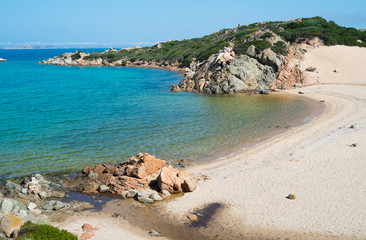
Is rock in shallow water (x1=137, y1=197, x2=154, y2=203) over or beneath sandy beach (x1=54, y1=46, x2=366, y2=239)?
beneath

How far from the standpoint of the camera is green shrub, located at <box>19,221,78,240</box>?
11281mm

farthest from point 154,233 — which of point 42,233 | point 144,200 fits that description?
point 42,233

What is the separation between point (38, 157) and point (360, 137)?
24.9 meters

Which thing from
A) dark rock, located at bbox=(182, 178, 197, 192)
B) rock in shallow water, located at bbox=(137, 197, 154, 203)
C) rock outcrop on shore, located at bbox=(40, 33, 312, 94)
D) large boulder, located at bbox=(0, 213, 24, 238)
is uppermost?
rock outcrop on shore, located at bbox=(40, 33, 312, 94)

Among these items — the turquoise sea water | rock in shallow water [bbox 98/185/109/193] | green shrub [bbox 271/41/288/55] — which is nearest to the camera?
rock in shallow water [bbox 98/185/109/193]

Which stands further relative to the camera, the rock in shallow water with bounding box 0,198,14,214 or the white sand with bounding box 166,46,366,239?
the white sand with bounding box 166,46,366,239

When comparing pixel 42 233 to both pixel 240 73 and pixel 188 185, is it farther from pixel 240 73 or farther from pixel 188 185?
pixel 240 73

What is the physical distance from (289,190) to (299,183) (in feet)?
3.84

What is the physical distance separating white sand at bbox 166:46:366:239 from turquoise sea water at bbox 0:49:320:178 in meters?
3.15

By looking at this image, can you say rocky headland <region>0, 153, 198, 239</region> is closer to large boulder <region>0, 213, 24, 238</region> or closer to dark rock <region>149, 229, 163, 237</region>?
large boulder <region>0, 213, 24, 238</region>

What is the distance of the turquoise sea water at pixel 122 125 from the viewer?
2277cm

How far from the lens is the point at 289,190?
17.1m

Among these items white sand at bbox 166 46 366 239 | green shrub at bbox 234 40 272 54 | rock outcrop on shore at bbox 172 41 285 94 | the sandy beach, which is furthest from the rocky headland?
green shrub at bbox 234 40 272 54

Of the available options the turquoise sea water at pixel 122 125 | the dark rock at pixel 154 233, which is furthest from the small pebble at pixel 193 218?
the turquoise sea water at pixel 122 125
